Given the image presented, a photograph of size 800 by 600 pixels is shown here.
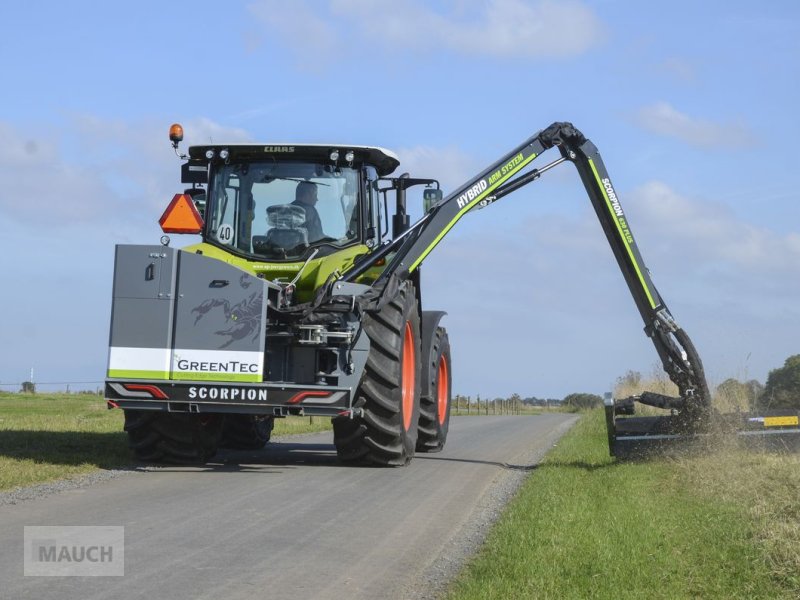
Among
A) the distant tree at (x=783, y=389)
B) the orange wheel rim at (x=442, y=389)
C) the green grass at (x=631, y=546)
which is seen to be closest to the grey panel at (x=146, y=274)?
the green grass at (x=631, y=546)

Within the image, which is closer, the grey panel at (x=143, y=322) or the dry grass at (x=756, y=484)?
the dry grass at (x=756, y=484)

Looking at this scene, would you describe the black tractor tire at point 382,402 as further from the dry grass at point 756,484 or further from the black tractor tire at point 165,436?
the dry grass at point 756,484

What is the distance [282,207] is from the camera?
516 inches

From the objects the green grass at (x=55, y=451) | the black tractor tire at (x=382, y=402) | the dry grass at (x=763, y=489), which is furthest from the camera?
the black tractor tire at (x=382, y=402)

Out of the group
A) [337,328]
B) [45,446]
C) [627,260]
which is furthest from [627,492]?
[45,446]

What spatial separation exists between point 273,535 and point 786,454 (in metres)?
7.46

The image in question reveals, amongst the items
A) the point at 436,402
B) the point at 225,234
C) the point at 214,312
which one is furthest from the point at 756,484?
the point at 225,234

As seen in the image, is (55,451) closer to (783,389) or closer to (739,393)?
(739,393)

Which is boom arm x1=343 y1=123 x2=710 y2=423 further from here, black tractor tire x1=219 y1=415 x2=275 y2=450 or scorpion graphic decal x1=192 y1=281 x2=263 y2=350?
black tractor tire x1=219 y1=415 x2=275 y2=450

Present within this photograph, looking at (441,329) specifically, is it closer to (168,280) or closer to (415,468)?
(415,468)

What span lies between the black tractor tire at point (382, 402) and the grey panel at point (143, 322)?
225cm

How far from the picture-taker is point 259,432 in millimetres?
15812

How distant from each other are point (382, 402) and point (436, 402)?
11.6ft

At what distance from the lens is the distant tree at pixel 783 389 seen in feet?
52.3
